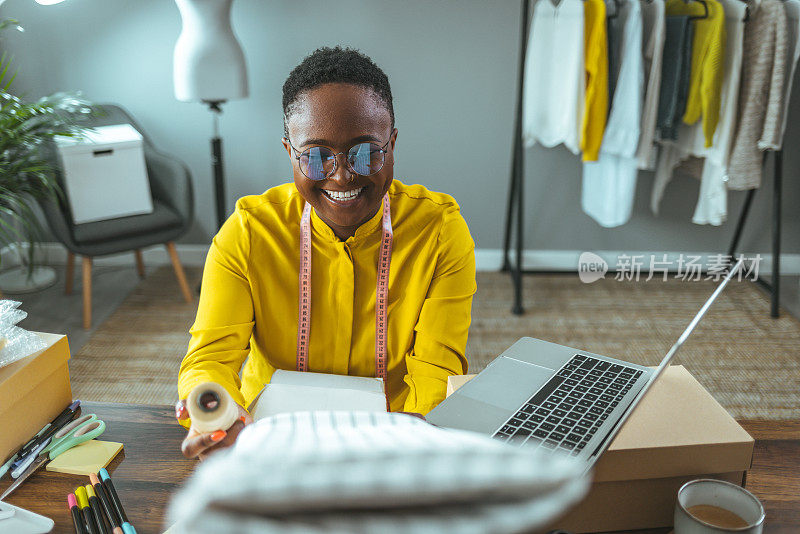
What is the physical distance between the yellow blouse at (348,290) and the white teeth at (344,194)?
4.6 inches

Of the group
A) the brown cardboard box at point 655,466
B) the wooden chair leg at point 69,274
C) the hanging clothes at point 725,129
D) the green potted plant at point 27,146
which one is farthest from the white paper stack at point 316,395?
the wooden chair leg at point 69,274

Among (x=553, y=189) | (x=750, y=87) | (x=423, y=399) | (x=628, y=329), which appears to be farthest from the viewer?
(x=553, y=189)

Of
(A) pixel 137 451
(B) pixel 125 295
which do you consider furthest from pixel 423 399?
(B) pixel 125 295

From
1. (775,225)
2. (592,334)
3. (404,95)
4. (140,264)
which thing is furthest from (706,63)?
(140,264)

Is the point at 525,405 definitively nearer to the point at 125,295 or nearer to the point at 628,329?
the point at 628,329

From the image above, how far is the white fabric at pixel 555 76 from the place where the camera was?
9.26 feet

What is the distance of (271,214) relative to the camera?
128cm

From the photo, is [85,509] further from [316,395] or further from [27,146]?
[27,146]

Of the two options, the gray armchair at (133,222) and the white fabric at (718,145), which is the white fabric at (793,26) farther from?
the gray armchair at (133,222)

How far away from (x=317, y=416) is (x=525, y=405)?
46cm

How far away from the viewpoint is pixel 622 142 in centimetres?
294

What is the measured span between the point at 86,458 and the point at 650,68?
267 centimetres

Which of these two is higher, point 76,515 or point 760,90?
point 760,90

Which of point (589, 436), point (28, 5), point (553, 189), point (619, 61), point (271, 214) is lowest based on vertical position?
point (553, 189)
